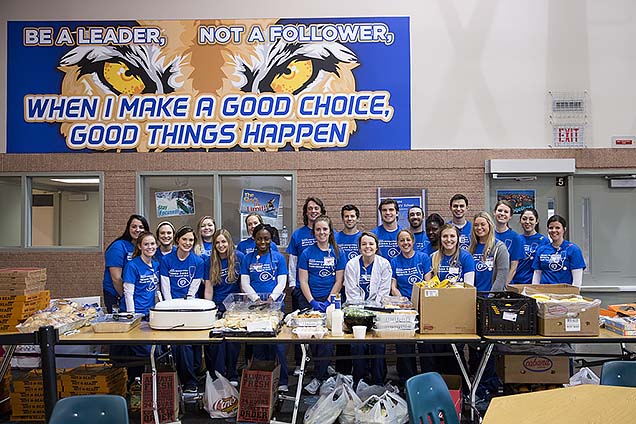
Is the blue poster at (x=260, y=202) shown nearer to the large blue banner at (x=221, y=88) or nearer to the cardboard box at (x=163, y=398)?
the large blue banner at (x=221, y=88)

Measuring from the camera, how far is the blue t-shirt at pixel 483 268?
5.59m

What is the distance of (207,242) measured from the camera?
6.32 m

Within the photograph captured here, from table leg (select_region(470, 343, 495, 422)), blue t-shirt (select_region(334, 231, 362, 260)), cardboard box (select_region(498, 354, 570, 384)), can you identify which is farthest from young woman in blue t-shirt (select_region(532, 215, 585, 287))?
blue t-shirt (select_region(334, 231, 362, 260))

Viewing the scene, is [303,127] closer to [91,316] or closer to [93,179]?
[93,179]

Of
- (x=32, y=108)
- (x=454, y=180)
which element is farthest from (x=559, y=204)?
(x=32, y=108)

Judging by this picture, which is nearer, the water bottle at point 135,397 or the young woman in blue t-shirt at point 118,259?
the water bottle at point 135,397

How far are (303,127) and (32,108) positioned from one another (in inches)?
137

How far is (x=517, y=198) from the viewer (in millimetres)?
7168

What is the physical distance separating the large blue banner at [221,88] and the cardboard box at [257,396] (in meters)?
3.13

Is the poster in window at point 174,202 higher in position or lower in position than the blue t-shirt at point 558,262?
higher

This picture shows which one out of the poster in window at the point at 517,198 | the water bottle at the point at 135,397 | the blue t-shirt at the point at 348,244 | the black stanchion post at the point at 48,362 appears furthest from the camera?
the poster in window at the point at 517,198

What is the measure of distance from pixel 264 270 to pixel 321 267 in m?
0.59

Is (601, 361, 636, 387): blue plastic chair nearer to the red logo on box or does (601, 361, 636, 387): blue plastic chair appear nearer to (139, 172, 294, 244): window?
the red logo on box

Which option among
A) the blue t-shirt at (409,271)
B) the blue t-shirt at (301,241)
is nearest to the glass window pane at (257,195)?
the blue t-shirt at (301,241)
